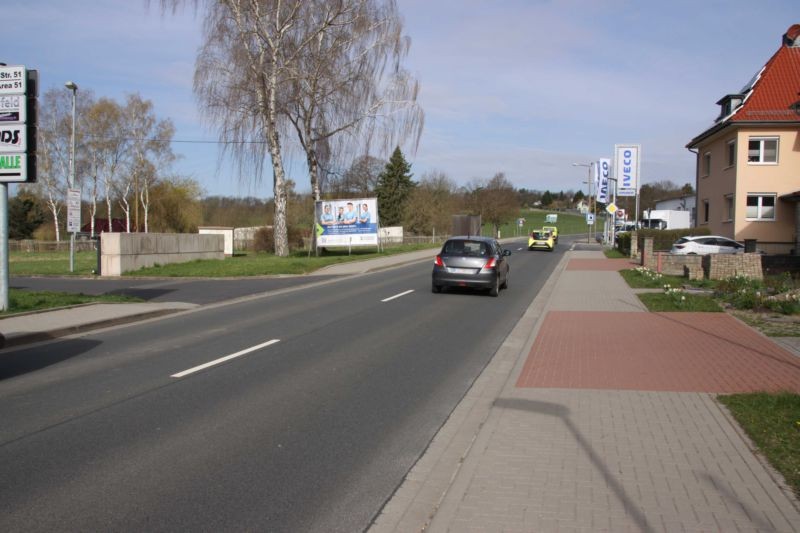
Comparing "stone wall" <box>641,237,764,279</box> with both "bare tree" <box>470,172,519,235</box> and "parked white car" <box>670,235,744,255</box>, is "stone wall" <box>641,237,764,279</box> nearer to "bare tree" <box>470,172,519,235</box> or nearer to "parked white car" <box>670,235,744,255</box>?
"parked white car" <box>670,235,744,255</box>

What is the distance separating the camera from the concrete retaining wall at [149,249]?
2541 cm

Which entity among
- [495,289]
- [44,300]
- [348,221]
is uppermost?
[348,221]

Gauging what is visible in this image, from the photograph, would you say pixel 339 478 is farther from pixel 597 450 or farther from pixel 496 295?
pixel 496 295

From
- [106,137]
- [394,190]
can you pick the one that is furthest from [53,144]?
[394,190]

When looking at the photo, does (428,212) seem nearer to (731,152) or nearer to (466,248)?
(731,152)

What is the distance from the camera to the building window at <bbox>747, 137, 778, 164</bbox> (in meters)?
32.6

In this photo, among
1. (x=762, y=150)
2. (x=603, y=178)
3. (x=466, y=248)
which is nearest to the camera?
(x=466, y=248)

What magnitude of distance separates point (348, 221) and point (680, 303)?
2354 cm

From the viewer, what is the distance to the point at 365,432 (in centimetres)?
582

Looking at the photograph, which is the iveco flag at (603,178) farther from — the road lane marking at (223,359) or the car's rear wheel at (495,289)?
the road lane marking at (223,359)

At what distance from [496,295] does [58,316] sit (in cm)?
1021

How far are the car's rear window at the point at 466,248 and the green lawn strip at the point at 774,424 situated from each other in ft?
36.2

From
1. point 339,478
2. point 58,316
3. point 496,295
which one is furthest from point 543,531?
point 496,295

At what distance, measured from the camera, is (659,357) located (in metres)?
9.06
